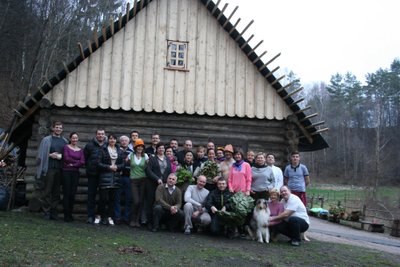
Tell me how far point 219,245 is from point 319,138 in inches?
205

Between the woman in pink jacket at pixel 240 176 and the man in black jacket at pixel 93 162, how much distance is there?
8.62 feet

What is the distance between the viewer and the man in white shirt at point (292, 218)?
836 centimetres

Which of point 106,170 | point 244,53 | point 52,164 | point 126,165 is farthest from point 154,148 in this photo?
point 244,53

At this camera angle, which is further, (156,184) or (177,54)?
(177,54)

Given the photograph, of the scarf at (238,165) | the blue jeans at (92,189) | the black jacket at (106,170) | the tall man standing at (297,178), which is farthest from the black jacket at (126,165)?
the tall man standing at (297,178)

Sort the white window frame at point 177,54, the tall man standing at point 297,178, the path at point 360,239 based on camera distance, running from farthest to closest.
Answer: the path at point 360,239 → the white window frame at point 177,54 → the tall man standing at point 297,178

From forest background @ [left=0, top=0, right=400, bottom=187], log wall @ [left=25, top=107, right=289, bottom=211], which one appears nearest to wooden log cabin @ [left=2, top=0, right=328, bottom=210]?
log wall @ [left=25, top=107, right=289, bottom=211]

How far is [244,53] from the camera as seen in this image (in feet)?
36.4

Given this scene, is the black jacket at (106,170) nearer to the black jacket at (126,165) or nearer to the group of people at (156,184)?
the group of people at (156,184)

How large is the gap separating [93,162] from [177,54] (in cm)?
382

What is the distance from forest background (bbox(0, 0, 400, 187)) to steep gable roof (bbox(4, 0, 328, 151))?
43.6ft

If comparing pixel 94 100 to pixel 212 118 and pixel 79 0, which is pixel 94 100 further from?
pixel 79 0

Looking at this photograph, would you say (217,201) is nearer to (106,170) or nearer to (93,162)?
(106,170)

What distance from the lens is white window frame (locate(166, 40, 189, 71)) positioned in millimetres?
10820
